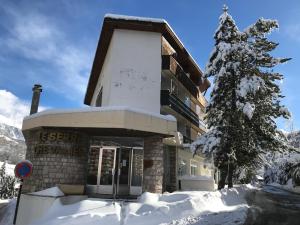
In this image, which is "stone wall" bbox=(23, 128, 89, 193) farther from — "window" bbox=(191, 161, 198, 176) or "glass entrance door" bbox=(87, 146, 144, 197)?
"window" bbox=(191, 161, 198, 176)

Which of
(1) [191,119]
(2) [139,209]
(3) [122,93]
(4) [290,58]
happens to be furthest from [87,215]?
(1) [191,119]

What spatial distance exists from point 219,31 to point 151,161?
10633mm

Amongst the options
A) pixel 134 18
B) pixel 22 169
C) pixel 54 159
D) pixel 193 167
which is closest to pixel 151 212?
pixel 22 169

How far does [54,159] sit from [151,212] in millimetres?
7053

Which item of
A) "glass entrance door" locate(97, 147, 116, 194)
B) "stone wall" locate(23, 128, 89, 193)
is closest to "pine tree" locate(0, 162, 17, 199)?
"stone wall" locate(23, 128, 89, 193)

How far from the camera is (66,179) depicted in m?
16.6

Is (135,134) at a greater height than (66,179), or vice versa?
(135,134)

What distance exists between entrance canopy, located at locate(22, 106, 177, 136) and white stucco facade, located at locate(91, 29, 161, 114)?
569cm

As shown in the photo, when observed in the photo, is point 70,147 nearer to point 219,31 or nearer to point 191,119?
Answer: point 219,31

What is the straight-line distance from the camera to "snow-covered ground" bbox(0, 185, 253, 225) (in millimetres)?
11328

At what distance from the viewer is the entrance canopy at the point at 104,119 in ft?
50.7

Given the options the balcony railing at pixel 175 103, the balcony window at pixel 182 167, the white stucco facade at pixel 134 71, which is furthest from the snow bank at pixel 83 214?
the balcony window at pixel 182 167

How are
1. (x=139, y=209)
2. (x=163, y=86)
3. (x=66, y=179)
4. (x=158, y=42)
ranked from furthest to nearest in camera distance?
(x=163, y=86) < (x=158, y=42) < (x=66, y=179) < (x=139, y=209)

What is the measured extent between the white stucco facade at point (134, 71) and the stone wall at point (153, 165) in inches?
192
